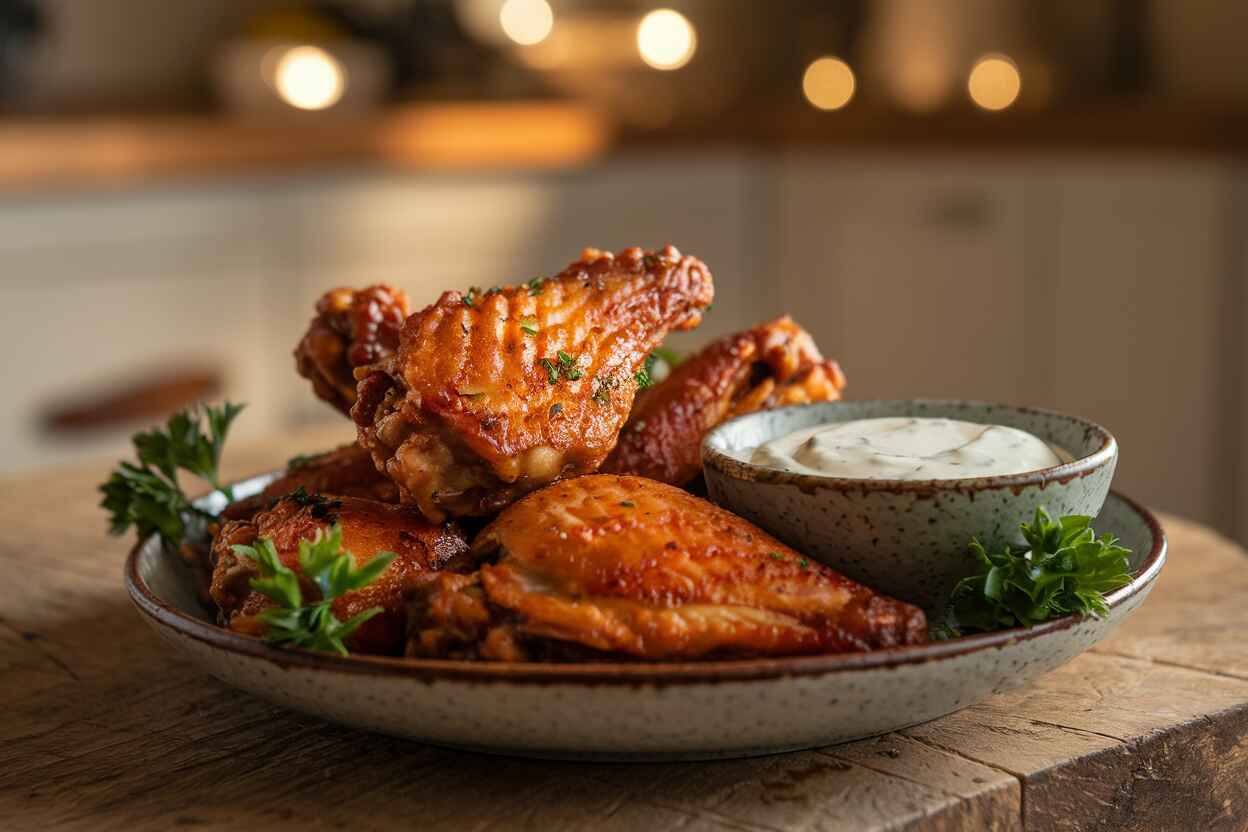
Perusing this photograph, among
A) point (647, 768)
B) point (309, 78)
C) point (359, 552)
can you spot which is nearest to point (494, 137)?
point (309, 78)

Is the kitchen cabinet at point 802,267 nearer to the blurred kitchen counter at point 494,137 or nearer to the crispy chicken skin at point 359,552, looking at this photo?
the blurred kitchen counter at point 494,137

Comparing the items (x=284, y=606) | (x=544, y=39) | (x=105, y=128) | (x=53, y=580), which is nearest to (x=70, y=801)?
(x=284, y=606)

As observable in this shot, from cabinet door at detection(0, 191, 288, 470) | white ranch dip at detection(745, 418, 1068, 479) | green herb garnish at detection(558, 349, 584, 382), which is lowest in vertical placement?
cabinet door at detection(0, 191, 288, 470)

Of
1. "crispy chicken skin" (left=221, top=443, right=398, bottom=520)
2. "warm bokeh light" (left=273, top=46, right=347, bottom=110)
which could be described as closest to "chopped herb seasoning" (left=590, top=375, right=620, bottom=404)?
"crispy chicken skin" (left=221, top=443, right=398, bottom=520)

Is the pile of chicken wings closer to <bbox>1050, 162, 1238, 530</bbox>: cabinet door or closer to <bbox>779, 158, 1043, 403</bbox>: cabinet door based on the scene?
<bbox>1050, 162, 1238, 530</bbox>: cabinet door

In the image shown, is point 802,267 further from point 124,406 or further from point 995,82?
point 124,406

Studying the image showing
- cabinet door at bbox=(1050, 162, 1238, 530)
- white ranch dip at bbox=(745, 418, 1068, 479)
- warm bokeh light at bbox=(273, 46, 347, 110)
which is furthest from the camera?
warm bokeh light at bbox=(273, 46, 347, 110)
